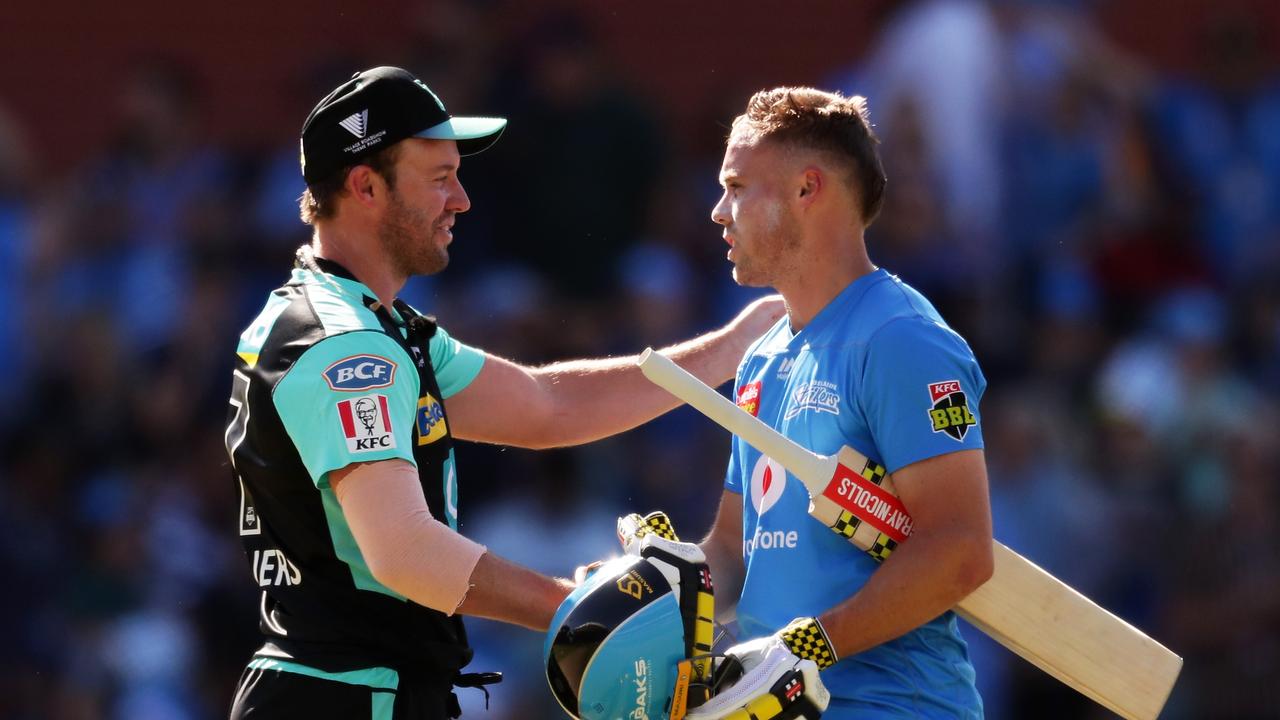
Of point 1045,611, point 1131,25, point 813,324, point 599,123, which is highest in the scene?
point 1131,25

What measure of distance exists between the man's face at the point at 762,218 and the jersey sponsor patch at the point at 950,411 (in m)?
0.55

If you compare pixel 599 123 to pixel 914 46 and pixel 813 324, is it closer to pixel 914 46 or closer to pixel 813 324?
pixel 914 46

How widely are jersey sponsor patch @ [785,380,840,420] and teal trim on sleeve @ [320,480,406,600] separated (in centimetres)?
106

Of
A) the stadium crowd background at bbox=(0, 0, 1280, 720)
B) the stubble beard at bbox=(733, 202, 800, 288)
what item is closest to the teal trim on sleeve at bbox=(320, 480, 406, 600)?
the stubble beard at bbox=(733, 202, 800, 288)

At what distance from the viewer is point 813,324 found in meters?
4.36

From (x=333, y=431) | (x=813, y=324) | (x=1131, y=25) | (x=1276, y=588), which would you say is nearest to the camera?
(x=333, y=431)

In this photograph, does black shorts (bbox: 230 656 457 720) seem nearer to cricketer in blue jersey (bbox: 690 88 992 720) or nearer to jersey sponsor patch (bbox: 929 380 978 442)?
cricketer in blue jersey (bbox: 690 88 992 720)

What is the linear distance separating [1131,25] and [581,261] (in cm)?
420

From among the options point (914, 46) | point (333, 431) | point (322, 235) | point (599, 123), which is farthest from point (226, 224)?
point (333, 431)

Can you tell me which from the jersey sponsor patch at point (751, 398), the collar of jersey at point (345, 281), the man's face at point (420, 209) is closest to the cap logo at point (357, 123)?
the man's face at point (420, 209)

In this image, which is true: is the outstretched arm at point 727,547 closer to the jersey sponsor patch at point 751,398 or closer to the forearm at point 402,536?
the jersey sponsor patch at point 751,398

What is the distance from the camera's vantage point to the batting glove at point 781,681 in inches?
153

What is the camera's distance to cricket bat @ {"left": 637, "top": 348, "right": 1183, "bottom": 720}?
401cm

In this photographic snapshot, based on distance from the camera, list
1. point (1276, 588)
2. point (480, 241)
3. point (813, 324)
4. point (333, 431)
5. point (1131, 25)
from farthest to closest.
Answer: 1. point (1131, 25)
2. point (480, 241)
3. point (1276, 588)
4. point (813, 324)
5. point (333, 431)
